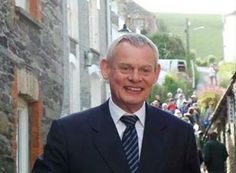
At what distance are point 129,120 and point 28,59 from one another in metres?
6.93

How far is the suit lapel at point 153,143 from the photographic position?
342cm

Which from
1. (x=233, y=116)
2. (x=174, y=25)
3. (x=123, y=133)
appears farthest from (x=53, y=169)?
(x=174, y=25)

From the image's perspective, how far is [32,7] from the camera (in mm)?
11016

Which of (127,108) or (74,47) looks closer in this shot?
(127,108)

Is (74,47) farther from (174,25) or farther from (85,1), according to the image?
(174,25)

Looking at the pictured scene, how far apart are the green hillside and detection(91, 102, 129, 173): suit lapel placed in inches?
3982

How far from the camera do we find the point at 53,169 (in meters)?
3.38

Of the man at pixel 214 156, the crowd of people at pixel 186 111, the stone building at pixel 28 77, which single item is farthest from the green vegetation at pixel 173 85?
the stone building at pixel 28 77

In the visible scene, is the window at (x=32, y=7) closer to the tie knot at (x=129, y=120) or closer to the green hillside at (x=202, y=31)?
the tie knot at (x=129, y=120)

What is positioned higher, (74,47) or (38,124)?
(74,47)

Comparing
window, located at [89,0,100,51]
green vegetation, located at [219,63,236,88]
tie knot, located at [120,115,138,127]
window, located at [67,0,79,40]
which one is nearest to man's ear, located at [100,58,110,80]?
tie knot, located at [120,115,138,127]

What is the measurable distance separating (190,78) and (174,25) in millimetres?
73873

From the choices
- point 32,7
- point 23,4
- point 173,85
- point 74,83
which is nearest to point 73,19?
point 74,83

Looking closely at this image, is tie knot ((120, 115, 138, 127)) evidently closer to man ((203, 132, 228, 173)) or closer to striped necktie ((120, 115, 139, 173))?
striped necktie ((120, 115, 139, 173))
